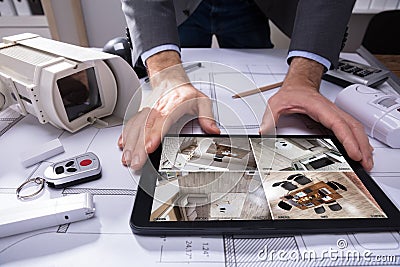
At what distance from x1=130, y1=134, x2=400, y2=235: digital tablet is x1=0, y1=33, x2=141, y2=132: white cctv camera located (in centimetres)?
16

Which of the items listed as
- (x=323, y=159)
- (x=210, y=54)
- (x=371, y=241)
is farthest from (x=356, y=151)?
(x=210, y=54)

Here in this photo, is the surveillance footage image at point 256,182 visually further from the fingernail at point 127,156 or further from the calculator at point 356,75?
the calculator at point 356,75

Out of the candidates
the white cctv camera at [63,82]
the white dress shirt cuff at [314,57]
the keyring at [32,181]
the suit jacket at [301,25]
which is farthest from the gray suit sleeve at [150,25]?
the keyring at [32,181]

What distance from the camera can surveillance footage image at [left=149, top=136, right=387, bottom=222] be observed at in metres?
0.41

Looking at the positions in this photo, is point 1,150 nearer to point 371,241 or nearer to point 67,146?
point 67,146

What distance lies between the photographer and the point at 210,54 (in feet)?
3.06

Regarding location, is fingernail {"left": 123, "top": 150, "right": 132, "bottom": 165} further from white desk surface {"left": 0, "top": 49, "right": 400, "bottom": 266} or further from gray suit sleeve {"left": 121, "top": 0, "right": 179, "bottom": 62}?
gray suit sleeve {"left": 121, "top": 0, "right": 179, "bottom": 62}

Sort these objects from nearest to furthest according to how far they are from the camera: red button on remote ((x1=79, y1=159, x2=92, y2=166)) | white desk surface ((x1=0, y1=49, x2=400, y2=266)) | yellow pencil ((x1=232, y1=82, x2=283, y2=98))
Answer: white desk surface ((x1=0, y1=49, x2=400, y2=266)) → red button on remote ((x1=79, y1=159, x2=92, y2=166)) → yellow pencil ((x1=232, y1=82, x2=283, y2=98))

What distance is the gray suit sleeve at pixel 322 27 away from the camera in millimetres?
717

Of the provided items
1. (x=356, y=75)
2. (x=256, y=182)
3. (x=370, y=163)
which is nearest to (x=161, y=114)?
(x=256, y=182)

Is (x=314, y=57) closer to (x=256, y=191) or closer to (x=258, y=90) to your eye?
(x=258, y=90)

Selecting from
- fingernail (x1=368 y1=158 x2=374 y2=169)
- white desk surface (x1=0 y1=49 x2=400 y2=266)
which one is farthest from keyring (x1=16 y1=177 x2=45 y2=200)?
fingernail (x1=368 y1=158 x2=374 y2=169)

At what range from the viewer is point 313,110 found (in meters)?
A: 0.59

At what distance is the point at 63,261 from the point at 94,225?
55 mm
